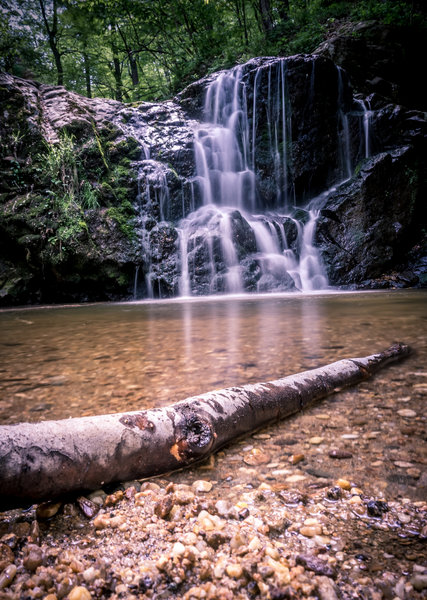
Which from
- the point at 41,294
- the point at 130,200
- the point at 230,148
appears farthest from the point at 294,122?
the point at 41,294

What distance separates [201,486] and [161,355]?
5.86 ft

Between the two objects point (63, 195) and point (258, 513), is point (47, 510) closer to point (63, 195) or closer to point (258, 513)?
point (258, 513)

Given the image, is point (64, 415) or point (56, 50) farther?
point (56, 50)

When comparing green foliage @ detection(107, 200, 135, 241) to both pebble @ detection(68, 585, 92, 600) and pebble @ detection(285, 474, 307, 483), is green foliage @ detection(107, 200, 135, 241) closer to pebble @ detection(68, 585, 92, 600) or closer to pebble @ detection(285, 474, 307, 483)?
pebble @ detection(285, 474, 307, 483)

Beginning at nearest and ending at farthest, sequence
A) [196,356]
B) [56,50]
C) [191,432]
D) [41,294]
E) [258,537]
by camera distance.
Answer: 1. [258,537]
2. [191,432]
3. [196,356]
4. [41,294]
5. [56,50]

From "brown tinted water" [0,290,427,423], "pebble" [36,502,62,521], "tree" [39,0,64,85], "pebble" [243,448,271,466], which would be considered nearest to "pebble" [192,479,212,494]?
"pebble" [243,448,271,466]

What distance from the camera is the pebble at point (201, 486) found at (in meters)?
1.06

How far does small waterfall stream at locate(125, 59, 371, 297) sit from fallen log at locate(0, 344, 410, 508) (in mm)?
9199

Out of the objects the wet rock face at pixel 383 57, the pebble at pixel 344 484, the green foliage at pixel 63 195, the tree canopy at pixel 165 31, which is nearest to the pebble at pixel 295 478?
the pebble at pixel 344 484

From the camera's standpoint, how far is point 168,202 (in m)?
11.9

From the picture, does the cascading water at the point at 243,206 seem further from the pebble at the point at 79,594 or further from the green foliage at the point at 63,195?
the pebble at the point at 79,594

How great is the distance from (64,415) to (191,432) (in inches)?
31.9

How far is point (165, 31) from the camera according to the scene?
17516 mm

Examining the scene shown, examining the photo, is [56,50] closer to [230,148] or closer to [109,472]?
[230,148]
